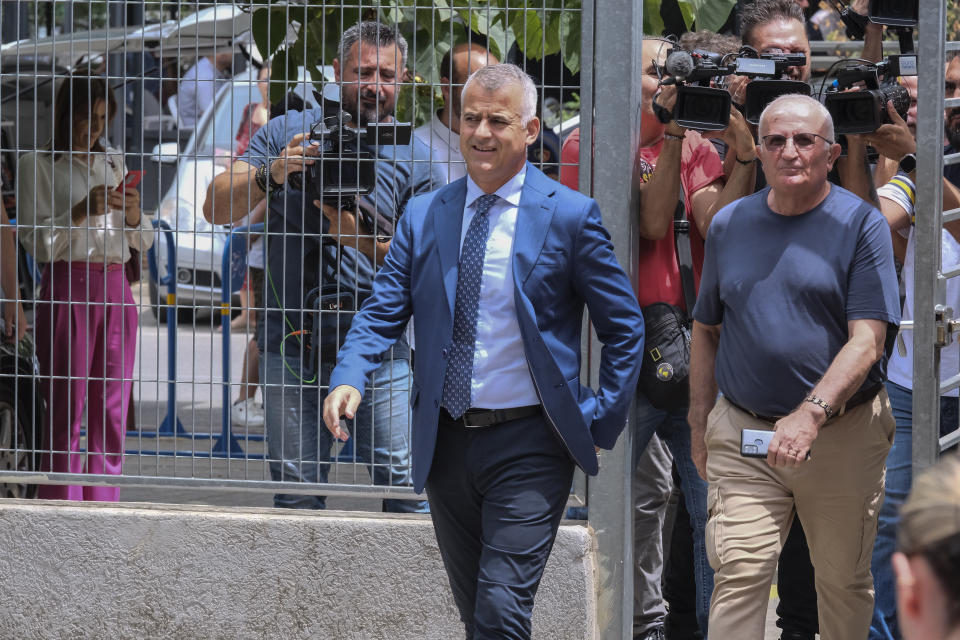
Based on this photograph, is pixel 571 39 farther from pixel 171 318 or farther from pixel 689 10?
pixel 171 318

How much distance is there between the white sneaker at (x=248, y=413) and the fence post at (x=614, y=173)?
4.41ft

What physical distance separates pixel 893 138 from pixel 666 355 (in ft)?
3.50

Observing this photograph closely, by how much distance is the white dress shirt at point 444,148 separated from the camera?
5215mm

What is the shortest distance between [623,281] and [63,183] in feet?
8.38

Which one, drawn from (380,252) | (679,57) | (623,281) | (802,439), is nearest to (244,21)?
(380,252)

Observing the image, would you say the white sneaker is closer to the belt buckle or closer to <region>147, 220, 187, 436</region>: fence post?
<region>147, 220, 187, 436</region>: fence post

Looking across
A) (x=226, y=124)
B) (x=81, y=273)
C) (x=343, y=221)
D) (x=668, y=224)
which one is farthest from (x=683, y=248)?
(x=226, y=124)

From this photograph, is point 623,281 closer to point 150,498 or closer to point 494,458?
point 494,458

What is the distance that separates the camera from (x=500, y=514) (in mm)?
4012

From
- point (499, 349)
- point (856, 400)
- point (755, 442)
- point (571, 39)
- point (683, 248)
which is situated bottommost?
point (755, 442)

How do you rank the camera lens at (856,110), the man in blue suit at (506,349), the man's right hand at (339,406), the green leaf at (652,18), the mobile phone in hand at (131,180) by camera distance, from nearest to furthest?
the man's right hand at (339,406) < the man in blue suit at (506,349) < the camera lens at (856,110) < the mobile phone in hand at (131,180) < the green leaf at (652,18)

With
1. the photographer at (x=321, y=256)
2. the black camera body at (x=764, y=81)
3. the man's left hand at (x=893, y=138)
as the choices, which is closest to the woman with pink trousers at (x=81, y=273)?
the photographer at (x=321, y=256)

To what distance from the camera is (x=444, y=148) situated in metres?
5.32

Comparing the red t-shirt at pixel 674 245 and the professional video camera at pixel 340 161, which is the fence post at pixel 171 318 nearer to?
the professional video camera at pixel 340 161
